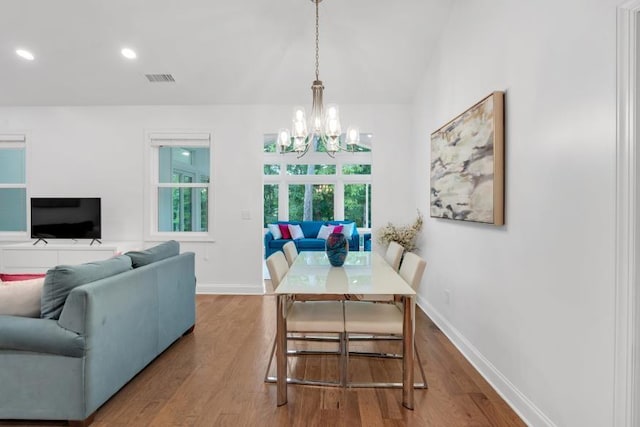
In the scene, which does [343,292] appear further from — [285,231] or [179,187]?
[285,231]

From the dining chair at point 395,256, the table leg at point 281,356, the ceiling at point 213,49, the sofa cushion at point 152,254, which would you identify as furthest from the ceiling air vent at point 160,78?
the table leg at point 281,356

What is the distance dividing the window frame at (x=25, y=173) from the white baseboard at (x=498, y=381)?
5336mm

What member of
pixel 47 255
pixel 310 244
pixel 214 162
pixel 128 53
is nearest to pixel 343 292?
pixel 214 162

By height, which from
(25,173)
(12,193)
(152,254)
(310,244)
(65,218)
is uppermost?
(25,173)

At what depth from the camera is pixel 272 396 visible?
2.24m

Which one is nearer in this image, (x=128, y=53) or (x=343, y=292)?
(x=343, y=292)

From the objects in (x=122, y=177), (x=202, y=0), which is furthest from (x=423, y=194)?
(x=122, y=177)

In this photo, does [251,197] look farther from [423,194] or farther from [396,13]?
[396,13]

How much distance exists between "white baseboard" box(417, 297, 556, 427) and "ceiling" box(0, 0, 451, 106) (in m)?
2.75

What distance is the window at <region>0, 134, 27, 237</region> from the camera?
5.12 m

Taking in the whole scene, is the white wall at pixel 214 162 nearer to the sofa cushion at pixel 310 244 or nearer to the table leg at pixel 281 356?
the sofa cushion at pixel 310 244

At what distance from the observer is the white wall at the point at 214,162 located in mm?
4785

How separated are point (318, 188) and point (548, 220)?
21.2 ft

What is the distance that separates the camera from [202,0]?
3262 mm
